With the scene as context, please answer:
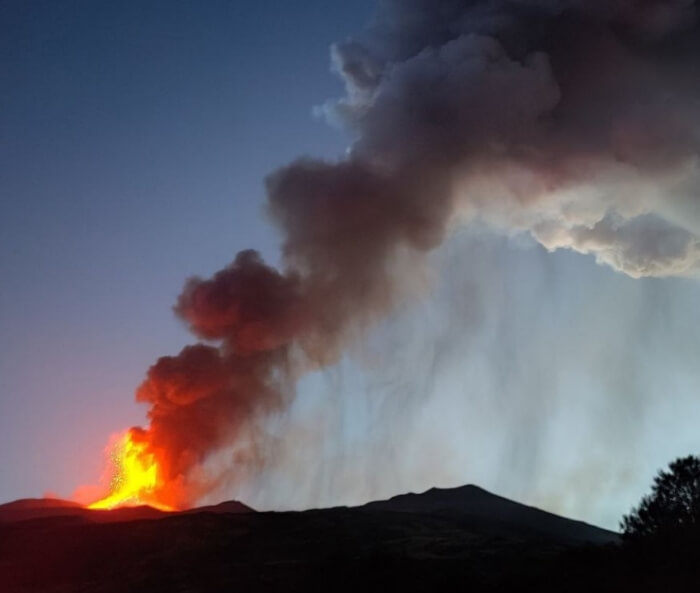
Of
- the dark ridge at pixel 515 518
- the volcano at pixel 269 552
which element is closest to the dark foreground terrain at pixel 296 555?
the volcano at pixel 269 552

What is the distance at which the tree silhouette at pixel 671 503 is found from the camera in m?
68.4

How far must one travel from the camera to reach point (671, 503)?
2778 inches

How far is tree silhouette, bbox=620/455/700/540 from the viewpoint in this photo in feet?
225

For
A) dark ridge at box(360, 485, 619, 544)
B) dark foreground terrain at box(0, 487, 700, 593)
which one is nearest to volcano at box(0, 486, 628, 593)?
dark foreground terrain at box(0, 487, 700, 593)

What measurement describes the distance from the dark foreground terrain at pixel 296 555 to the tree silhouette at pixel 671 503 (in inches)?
199

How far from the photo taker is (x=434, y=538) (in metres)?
120

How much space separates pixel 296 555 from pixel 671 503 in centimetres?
5507

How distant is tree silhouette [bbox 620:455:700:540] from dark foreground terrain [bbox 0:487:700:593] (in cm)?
505

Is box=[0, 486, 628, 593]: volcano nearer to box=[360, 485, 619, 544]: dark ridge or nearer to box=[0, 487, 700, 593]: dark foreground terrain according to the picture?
box=[0, 487, 700, 593]: dark foreground terrain

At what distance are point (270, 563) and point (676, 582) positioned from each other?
218 feet

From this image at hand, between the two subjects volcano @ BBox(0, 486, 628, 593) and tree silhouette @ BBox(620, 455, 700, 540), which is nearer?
tree silhouette @ BBox(620, 455, 700, 540)

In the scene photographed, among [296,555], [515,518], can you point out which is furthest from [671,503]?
[515,518]

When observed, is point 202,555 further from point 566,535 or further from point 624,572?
point 566,535

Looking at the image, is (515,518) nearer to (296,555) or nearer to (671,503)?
(296,555)
